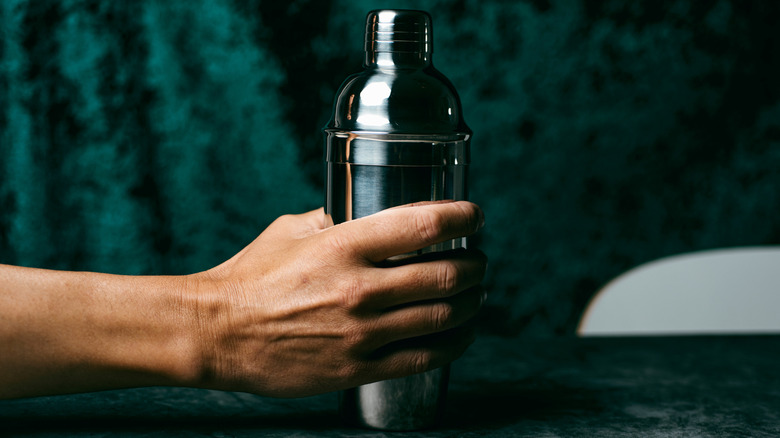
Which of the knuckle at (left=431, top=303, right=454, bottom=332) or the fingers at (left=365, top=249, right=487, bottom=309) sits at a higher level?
the fingers at (left=365, top=249, right=487, bottom=309)

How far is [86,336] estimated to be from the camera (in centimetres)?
69

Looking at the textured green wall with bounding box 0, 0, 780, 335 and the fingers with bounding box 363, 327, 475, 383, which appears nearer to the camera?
the fingers with bounding box 363, 327, 475, 383

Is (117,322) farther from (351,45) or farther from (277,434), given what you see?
(351,45)

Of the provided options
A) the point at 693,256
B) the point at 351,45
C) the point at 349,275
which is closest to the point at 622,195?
the point at 693,256

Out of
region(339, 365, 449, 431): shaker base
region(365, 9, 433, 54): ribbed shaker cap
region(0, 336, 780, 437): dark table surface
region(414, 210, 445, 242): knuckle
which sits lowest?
region(0, 336, 780, 437): dark table surface

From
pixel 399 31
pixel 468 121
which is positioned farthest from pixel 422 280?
pixel 468 121

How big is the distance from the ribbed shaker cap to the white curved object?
2.79 feet

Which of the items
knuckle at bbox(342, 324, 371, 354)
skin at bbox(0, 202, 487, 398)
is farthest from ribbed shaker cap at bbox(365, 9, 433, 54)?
knuckle at bbox(342, 324, 371, 354)

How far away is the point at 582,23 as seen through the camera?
4.44ft

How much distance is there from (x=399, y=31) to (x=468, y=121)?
65 cm

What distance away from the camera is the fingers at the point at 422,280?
66 cm

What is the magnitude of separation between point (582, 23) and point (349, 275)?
2.95 feet

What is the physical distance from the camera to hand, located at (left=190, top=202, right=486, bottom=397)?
66 cm

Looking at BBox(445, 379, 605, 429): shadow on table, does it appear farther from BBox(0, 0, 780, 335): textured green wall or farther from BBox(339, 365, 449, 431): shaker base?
BBox(0, 0, 780, 335): textured green wall
